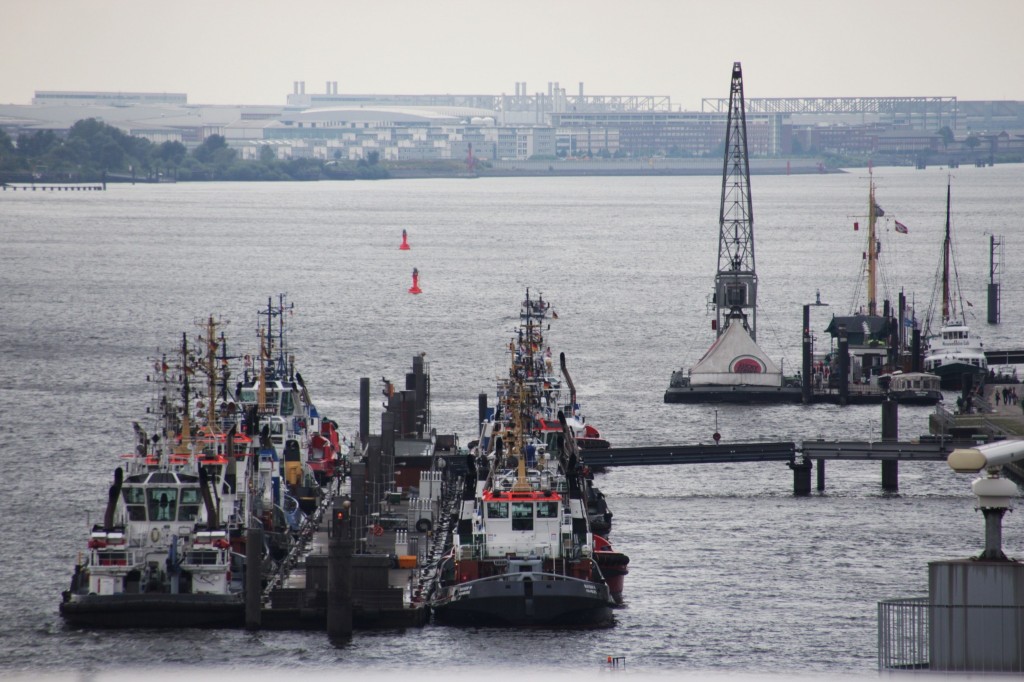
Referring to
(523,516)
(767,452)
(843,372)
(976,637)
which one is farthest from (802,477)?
(976,637)

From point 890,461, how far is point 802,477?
2.87 meters

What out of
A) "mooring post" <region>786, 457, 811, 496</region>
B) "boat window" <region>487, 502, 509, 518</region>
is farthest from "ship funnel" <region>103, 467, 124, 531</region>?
"mooring post" <region>786, 457, 811, 496</region>

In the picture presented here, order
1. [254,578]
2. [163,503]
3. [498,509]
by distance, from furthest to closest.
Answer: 1. [498,509]
2. [163,503]
3. [254,578]

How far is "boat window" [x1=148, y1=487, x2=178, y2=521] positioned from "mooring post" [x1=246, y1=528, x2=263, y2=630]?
2670 millimetres

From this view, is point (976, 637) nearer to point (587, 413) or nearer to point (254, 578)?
point (254, 578)

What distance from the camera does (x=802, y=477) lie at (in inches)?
2085

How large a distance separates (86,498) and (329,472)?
289 inches

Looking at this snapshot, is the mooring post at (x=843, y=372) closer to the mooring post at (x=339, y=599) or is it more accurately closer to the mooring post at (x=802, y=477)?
the mooring post at (x=802, y=477)

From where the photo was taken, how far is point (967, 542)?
4656 cm

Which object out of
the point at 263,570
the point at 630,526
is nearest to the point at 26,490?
the point at 263,570

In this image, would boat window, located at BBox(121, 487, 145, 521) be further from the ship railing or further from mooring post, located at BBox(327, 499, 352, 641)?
the ship railing

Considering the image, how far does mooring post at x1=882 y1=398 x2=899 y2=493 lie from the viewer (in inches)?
2117

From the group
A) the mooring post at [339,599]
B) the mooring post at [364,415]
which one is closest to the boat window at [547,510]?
the mooring post at [339,599]

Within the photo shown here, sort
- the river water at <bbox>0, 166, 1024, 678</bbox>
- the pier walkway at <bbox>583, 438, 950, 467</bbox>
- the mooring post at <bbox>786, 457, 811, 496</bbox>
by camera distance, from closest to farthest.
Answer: the river water at <bbox>0, 166, 1024, 678</bbox> → the pier walkway at <bbox>583, 438, 950, 467</bbox> → the mooring post at <bbox>786, 457, 811, 496</bbox>
